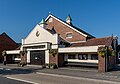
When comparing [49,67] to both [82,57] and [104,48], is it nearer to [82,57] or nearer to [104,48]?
[82,57]

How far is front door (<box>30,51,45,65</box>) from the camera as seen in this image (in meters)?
29.5

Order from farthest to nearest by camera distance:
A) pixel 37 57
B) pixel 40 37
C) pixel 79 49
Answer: pixel 37 57, pixel 40 37, pixel 79 49

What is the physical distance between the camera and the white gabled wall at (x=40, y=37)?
28322mm

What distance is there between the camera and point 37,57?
3064 cm

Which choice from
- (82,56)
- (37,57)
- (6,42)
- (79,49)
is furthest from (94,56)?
(6,42)

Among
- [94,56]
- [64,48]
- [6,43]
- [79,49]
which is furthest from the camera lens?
[6,43]

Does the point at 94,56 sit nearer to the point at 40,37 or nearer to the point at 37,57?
the point at 40,37

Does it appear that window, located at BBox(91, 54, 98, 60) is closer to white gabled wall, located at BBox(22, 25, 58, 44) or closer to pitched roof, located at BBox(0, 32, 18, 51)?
white gabled wall, located at BBox(22, 25, 58, 44)

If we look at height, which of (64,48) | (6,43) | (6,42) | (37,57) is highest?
(6,42)

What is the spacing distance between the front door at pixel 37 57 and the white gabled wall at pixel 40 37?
6.39 feet

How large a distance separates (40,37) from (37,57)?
3.28 metres

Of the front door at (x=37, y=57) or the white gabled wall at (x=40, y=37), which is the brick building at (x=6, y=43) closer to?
the white gabled wall at (x=40, y=37)

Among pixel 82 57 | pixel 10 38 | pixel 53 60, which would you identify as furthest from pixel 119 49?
pixel 10 38

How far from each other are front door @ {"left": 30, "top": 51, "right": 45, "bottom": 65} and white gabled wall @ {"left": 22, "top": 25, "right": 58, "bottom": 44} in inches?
76.7
